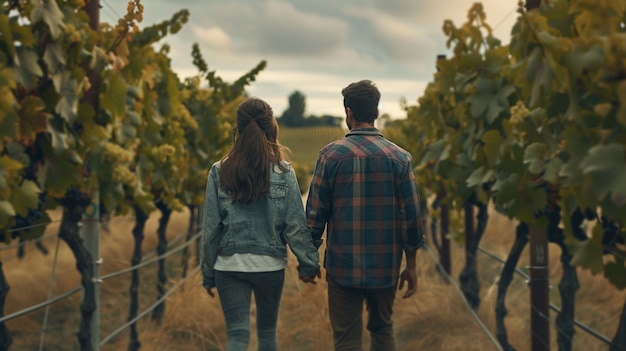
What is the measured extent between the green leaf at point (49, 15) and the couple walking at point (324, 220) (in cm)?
130

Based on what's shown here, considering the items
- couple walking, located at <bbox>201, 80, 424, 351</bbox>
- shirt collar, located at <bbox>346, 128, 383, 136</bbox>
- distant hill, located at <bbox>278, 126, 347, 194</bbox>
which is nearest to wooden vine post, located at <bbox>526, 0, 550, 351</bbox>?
couple walking, located at <bbox>201, 80, 424, 351</bbox>

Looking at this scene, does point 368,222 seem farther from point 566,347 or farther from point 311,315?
point 311,315

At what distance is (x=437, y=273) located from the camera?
1130 centimetres

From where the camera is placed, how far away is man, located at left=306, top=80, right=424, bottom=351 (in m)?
4.35

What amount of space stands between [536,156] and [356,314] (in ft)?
4.21

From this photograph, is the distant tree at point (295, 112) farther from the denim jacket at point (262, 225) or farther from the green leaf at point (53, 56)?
the denim jacket at point (262, 225)

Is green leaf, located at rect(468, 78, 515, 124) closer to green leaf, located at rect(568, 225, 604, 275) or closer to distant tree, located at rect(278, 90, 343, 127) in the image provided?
green leaf, located at rect(568, 225, 604, 275)

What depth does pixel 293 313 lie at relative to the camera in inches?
323

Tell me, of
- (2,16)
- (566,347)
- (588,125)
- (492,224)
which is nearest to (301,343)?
(566,347)

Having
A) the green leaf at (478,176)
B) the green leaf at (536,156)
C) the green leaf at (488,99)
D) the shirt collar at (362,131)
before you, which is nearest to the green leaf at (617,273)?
the green leaf at (536,156)

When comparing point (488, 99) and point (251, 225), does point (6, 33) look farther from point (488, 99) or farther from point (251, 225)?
point (488, 99)

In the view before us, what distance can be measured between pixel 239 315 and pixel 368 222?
2.72 ft

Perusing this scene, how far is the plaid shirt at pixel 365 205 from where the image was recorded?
4.35 metres

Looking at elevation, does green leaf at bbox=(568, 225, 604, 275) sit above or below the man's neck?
below
